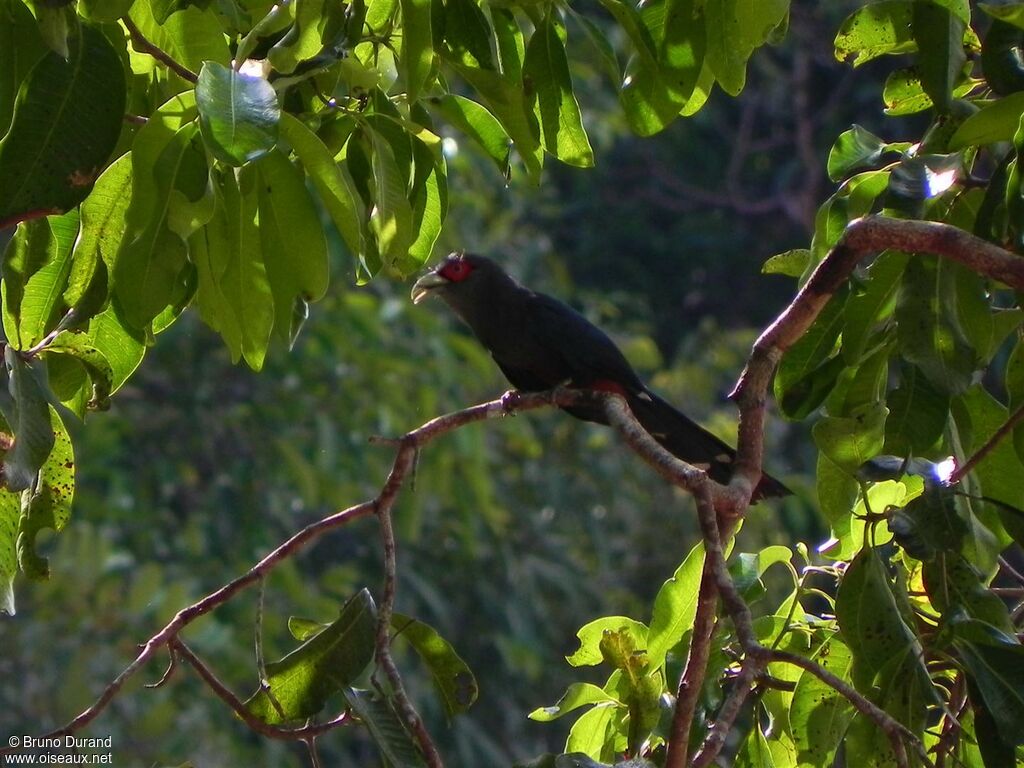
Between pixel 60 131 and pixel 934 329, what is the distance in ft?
4.14

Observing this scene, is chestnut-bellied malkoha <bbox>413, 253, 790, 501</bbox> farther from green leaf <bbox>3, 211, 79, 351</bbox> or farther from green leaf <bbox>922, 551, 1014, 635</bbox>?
green leaf <bbox>3, 211, 79, 351</bbox>

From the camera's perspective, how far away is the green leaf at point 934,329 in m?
2.02

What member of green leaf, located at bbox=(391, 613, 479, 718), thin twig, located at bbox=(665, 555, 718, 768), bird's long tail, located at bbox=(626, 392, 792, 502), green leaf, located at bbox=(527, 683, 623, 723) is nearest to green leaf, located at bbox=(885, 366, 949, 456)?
thin twig, located at bbox=(665, 555, 718, 768)

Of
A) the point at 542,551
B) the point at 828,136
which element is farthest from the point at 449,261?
the point at 828,136

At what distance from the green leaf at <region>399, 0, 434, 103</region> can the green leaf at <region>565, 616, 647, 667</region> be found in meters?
1.02

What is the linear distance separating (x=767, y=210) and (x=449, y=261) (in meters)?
10.1

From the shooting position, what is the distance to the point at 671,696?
240 cm

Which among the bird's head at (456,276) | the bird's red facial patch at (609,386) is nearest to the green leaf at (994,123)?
the bird's red facial patch at (609,386)

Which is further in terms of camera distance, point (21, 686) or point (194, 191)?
point (21, 686)

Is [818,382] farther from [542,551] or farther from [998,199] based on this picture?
[542,551]

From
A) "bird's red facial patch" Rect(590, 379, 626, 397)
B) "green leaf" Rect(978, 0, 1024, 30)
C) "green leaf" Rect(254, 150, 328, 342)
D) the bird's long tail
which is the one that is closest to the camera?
"green leaf" Rect(978, 0, 1024, 30)

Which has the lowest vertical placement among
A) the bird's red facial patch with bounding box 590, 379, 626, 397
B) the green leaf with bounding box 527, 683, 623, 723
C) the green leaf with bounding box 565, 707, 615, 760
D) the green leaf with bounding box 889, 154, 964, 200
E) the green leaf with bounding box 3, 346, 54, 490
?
the bird's red facial patch with bounding box 590, 379, 626, 397

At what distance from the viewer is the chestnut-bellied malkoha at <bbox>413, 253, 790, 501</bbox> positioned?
4844 millimetres

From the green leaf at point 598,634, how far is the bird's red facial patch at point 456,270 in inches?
116
